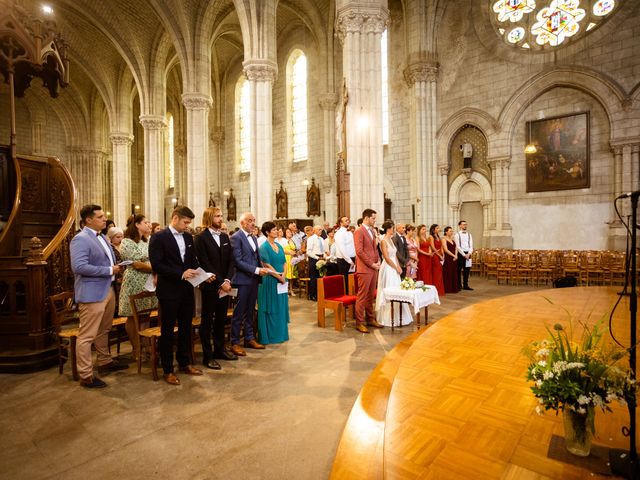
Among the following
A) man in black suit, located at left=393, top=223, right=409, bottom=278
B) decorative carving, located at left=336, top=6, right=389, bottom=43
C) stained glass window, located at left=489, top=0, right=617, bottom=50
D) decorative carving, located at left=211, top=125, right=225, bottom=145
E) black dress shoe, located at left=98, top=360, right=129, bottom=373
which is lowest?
black dress shoe, located at left=98, top=360, right=129, bottom=373

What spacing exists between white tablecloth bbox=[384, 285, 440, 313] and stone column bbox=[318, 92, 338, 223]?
11815 millimetres

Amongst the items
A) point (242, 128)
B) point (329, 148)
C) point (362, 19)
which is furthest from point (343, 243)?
point (242, 128)

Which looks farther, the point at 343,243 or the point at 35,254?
the point at 343,243

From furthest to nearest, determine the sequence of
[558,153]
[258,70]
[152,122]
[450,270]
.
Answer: [152,122] < [258,70] < [558,153] < [450,270]

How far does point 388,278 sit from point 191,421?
398 cm

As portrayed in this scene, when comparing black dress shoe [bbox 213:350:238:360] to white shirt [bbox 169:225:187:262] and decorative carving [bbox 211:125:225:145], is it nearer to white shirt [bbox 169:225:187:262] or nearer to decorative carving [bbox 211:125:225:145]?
white shirt [bbox 169:225:187:262]

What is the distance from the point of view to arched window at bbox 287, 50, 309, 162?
63.7 ft

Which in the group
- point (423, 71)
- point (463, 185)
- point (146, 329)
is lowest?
point (146, 329)

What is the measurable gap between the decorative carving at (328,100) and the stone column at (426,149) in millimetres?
3648

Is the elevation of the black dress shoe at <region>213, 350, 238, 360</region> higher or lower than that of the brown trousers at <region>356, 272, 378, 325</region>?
lower

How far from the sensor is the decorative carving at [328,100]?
17.4 metres

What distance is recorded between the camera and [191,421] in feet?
10.1

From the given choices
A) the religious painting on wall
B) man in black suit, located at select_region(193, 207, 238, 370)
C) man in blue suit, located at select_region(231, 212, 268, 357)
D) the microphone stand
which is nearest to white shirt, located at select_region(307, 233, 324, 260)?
man in blue suit, located at select_region(231, 212, 268, 357)

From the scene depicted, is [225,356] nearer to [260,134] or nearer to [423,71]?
[260,134]
